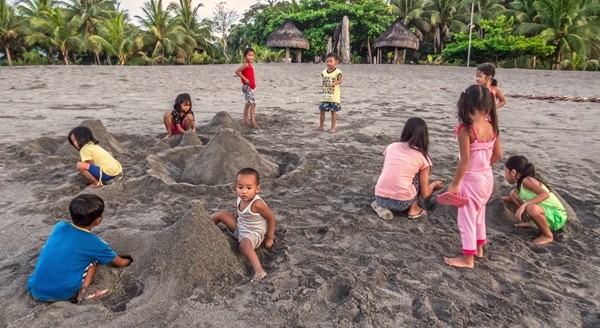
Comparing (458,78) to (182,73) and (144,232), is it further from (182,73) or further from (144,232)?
(144,232)

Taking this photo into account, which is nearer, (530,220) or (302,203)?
(530,220)

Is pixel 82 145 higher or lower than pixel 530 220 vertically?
higher

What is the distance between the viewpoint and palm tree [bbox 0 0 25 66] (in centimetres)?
2209

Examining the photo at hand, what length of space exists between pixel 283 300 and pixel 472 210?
1.26 metres

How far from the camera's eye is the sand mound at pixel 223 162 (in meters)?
4.04

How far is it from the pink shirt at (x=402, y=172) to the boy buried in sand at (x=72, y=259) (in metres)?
1.97

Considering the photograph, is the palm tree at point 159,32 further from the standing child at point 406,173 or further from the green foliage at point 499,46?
the standing child at point 406,173

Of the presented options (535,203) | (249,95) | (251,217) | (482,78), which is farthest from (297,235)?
(249,95)

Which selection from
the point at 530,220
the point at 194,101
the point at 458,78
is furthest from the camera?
the point at 458,78

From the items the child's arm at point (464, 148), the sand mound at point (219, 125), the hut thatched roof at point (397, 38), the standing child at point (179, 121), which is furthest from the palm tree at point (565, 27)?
the child's arm at point (464, 148)

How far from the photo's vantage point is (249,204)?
8.77 ft

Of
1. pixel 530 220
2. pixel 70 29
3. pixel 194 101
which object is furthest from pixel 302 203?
pixel 70 29

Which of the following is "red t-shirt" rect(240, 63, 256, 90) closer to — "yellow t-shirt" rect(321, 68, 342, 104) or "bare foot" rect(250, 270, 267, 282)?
"yellow t-shirt" rect(321, 68, 342, 104)

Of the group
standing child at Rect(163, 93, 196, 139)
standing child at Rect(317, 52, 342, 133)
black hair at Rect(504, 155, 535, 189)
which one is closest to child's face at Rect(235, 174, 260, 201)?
black hair at Rect(504, 155, 535, 189)
